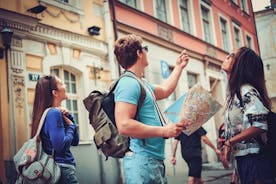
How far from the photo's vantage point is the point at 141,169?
2268mm

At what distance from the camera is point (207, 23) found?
1647 cm

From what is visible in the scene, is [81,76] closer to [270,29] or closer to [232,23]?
[232,23]

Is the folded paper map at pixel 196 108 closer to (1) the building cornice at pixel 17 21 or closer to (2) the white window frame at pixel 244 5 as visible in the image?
(1) the building cornice at pixel 17 21

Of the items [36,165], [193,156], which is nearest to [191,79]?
[193,156]

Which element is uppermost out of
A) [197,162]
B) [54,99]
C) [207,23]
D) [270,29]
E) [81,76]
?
[270,29]

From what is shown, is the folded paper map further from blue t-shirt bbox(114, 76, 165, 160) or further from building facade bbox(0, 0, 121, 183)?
building facade bbox(0, 0, 121, 183)

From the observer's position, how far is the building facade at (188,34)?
10.9 meters

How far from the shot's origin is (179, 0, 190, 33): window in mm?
14198

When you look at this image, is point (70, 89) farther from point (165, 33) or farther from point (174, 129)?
point (174, 129)

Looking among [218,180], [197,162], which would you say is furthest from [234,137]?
[218,180]

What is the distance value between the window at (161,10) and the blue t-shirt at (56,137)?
984cm

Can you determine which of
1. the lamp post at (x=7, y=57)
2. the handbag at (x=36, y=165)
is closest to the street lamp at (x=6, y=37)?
the lamp post at (x=7, y=57)

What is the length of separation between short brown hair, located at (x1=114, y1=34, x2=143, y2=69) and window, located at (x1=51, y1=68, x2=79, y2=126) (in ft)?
19.6

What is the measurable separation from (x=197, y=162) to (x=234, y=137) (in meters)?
3.36
